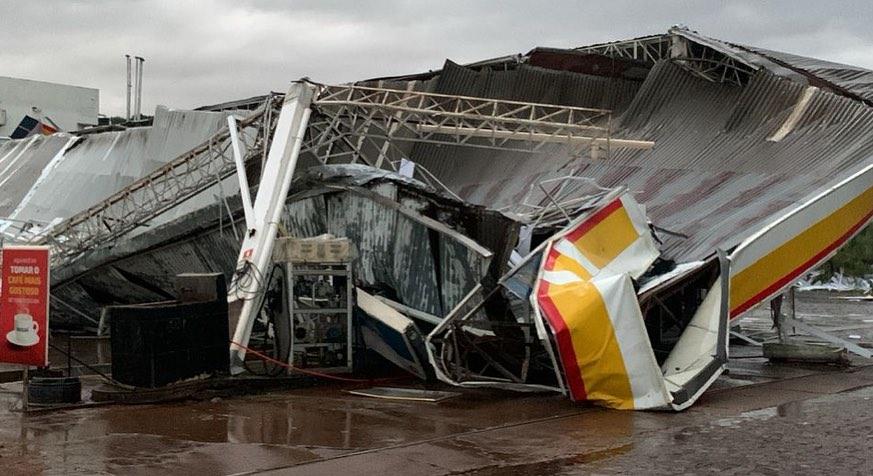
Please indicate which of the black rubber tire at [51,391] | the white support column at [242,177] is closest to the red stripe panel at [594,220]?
the white support column at [242,177]

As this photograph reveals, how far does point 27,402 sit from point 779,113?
15864 mm

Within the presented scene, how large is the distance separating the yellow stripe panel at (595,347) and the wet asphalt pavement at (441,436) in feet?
1.11

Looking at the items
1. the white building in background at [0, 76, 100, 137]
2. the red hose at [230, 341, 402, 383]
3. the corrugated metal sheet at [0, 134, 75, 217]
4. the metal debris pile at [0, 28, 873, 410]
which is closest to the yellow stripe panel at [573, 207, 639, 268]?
the metal debris pile at [0, 28, 873, 410]

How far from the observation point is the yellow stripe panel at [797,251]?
15578 millimetres

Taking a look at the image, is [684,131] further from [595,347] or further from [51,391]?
[51,391]

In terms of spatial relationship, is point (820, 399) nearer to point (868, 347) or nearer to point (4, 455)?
point (868, 347)

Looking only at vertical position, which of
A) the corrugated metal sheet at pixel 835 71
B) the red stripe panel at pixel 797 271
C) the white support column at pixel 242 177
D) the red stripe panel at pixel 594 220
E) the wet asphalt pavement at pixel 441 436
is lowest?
the wet asphalt pavement at pixel 441 436

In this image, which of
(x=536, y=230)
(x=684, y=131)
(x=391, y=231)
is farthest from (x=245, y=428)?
A: (x=684, y=131)

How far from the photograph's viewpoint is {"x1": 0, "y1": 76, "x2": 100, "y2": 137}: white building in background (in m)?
55.9

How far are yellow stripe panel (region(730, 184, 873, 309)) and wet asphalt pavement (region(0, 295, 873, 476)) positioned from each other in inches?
67.8

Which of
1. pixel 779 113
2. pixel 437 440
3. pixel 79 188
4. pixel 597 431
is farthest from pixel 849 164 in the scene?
pixel 79 188

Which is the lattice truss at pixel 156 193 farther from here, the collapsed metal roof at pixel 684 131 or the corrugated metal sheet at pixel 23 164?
the corrugated metal sheet at pixel 23 164

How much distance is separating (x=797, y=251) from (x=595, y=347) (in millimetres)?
5491

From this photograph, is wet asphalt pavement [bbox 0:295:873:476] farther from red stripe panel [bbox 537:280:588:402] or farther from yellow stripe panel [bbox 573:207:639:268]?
yellow stripe panel [bbox 573:207:639:268]
